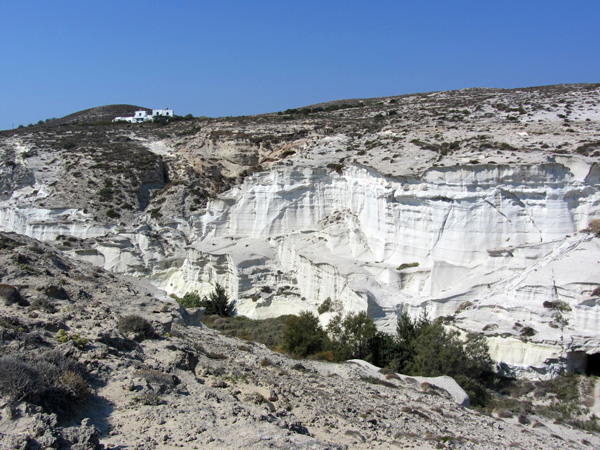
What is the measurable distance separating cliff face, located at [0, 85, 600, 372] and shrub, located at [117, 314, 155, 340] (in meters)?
12.5

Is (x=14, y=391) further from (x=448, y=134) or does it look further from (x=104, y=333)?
Answer: (x=448, y=134)

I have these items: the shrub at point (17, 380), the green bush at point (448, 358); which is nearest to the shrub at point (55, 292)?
the shrub at point (17, 380)

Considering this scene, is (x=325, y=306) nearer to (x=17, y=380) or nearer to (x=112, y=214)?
(x=112, y=214)

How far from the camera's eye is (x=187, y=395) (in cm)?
916

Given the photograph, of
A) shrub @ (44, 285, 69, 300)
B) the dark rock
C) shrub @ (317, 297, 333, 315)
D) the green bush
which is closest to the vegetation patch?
the green bush

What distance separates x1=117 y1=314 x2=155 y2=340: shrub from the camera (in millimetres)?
12242

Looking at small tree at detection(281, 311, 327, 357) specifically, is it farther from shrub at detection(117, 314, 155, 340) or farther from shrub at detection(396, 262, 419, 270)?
shrub at detection(117, 314, 155, 340)

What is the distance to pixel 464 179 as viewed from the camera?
23422 mm

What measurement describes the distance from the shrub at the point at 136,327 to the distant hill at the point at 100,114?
7483cm

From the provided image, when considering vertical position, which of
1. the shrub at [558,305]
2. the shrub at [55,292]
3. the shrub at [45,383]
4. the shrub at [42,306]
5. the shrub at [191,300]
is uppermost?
the shrub at [55,292]

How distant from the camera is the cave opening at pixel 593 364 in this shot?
1894 cm

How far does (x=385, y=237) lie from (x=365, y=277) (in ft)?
10.2

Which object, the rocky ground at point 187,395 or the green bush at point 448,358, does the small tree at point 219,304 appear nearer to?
→ the rocky ground at point 187,395

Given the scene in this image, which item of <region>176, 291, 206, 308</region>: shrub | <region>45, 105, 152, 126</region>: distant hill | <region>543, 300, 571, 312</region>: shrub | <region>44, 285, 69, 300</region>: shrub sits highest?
<region>45, 105, 152, 126</region>: distant hill
